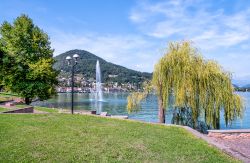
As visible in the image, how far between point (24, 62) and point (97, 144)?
24.9 meters

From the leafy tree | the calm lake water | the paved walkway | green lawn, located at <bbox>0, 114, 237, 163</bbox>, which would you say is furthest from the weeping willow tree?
the leafy tree

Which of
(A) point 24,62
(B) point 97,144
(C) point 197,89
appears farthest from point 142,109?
(B) point 97,144

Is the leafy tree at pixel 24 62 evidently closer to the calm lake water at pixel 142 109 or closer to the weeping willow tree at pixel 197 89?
the calm lake water at pixel 142 109

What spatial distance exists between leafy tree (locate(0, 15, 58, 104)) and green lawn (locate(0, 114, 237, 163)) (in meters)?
18.8

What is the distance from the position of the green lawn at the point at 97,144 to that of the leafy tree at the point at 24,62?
18.8 metres

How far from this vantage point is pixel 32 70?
32.8m

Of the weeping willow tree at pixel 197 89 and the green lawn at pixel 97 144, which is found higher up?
the weeping willow tree at pixel 197 89

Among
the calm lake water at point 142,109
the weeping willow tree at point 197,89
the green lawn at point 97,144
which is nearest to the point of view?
the green lawn at point 97,144

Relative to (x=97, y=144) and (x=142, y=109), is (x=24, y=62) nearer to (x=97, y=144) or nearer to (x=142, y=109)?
(x=142, y=109)

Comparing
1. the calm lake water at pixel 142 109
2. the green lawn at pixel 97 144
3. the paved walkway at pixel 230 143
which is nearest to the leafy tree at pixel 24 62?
the calm lake water at pixel 142 109

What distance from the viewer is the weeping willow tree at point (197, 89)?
20531mm

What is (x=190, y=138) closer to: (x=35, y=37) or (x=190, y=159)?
(x=190, y=159)

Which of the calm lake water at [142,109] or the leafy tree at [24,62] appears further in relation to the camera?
the leafy tree at [24,62]

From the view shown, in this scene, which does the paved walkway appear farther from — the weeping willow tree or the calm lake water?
the calm lake water
